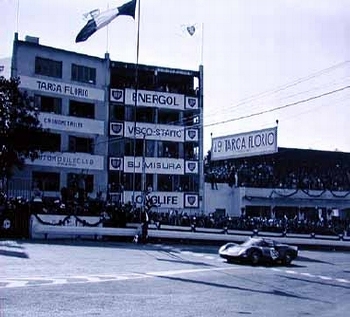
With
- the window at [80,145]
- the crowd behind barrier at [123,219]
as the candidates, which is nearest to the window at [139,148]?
the window at [80,145]

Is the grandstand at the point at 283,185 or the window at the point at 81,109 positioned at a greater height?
the window at the point at 81,109

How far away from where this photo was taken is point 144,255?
2527 cm

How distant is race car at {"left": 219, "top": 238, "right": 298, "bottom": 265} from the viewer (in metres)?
25.0

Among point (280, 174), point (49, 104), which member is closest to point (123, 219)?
point (49, 104)

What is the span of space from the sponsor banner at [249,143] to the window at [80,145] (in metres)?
19.4

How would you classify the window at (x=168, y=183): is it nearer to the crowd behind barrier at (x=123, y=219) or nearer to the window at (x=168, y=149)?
the window at (x=168, y=149)

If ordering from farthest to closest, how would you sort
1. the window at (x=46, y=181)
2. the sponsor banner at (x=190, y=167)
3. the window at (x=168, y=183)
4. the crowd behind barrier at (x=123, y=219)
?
the sponsor banner at (x=190, y=167)
the window at (x=168, y=183)
the window at (x=46, y=181)
the crowd behind barrier at (x=123, y=219)

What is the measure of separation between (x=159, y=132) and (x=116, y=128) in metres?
3.99

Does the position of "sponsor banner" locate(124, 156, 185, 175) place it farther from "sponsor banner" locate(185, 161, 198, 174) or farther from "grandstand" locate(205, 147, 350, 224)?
"grandstand" locate(205, 147, 350, 224)

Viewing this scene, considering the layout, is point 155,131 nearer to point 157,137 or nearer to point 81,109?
point 157,137

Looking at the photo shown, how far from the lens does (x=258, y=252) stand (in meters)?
25.3

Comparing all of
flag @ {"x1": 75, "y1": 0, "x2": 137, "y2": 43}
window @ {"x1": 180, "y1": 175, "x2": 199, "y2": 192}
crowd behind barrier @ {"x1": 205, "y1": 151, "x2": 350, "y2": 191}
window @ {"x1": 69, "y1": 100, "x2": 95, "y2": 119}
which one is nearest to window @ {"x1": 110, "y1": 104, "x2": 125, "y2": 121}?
window @ {"x1": 69, "y1": 100, "x2": 95, "y2": 119}

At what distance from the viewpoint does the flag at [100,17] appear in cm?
3020

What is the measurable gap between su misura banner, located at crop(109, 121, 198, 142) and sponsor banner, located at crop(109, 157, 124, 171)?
6.75 feet
